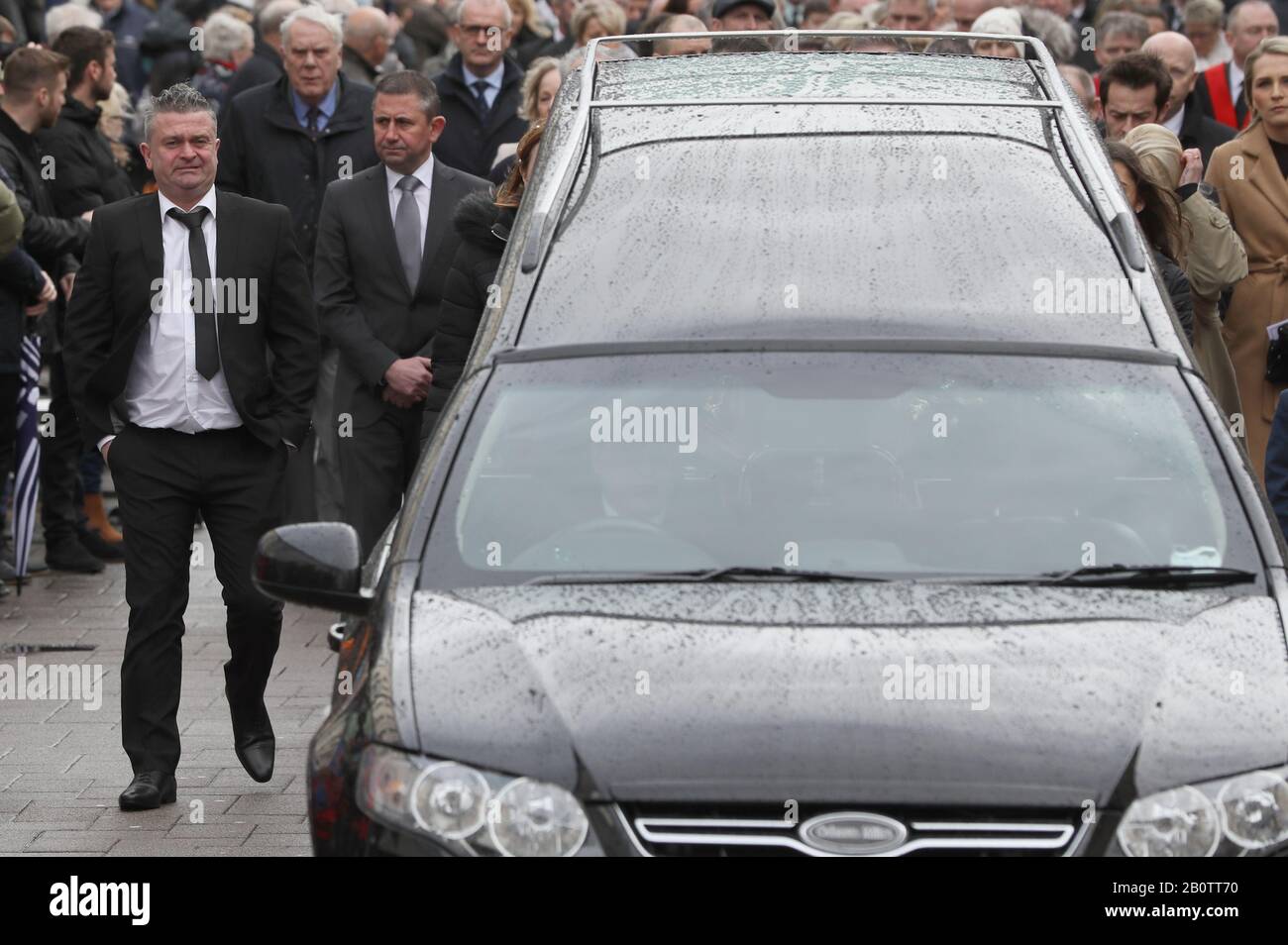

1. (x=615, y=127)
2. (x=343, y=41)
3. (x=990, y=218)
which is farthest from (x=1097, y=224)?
(x=343, y=41)

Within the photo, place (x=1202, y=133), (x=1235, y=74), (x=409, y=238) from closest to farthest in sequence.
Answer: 1. (x=409, y=238)
2. (x=1202, y=133)
3. (x=1235, y=74)

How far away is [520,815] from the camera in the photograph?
4234 millimetres

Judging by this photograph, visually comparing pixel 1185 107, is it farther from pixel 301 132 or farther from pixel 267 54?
pixel 267 54

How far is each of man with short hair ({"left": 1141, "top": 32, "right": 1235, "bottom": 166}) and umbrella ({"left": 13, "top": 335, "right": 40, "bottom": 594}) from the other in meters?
5.86

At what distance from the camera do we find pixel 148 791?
7.52 m

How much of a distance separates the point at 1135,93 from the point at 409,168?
326 centimetres

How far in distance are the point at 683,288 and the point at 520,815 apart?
5.47 feet

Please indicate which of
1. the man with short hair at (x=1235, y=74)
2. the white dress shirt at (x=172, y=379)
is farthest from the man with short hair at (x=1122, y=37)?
the white dress shirt at (x=172, y=379)

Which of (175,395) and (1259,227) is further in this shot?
(1259,227)

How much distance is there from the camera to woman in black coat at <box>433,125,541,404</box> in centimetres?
858

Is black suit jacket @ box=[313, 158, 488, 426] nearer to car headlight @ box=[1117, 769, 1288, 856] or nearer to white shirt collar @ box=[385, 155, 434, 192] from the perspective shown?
white shirt collar @ box=[385, 155, 434, 192]

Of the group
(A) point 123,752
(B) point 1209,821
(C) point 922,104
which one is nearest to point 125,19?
(A) point 123,752

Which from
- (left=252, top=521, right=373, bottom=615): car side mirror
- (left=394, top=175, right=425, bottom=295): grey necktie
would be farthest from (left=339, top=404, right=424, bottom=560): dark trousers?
(left=252, top=521, right=373, bottom=615): car side mirror
